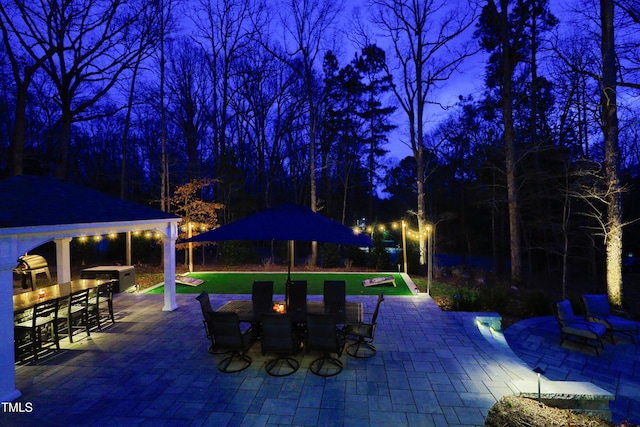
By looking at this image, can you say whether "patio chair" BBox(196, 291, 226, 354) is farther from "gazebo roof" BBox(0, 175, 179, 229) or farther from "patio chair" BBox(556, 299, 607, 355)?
"patio chair" BBox(556, 299, 607, 355)

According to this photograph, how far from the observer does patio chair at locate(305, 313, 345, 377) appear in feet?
15.9

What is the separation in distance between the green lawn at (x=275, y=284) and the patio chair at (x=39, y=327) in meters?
4.58

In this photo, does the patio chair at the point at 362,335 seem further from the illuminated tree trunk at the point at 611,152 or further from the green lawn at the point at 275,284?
the illuminated tree trunk at the point at 611,152

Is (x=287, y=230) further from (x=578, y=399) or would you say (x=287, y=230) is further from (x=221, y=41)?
(x=221, y=41)

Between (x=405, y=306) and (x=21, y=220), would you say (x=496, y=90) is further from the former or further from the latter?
(x=21, y=220)

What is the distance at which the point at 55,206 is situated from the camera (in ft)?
17.7

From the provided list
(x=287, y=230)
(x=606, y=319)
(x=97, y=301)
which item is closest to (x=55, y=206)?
(x=97, y=301)

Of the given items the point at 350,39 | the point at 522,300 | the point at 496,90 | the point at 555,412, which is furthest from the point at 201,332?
the point at 496,90

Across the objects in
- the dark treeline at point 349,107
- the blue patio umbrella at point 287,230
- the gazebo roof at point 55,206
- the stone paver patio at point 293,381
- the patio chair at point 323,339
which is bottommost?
the stone paver patio at point 293,381

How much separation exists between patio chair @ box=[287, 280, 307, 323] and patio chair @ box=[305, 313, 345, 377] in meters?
0.55

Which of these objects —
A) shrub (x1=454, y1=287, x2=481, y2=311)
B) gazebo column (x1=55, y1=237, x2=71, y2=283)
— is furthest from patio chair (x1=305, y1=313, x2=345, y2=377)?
gazebo column (x1=55, y1=237, x2=71, y2=283)

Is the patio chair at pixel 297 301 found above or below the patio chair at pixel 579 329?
above

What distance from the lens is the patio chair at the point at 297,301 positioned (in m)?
5.76

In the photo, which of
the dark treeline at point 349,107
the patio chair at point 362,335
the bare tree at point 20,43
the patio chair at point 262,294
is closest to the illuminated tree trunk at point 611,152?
the dark treeline at point 349,107
